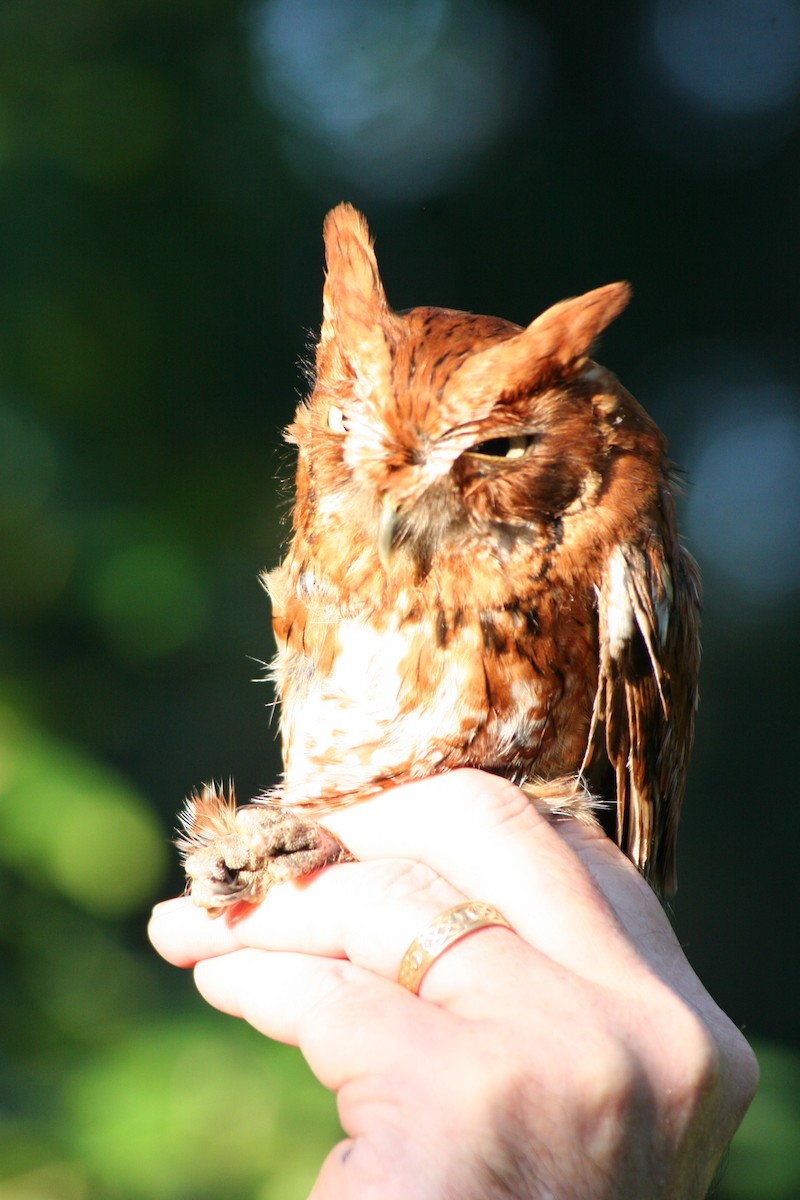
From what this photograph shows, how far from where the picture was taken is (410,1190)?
83 cm

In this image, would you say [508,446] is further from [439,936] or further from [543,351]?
[439,936]

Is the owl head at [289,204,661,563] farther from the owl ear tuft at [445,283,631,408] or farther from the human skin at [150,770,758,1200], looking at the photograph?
the human skin at [150,770,758,1200]

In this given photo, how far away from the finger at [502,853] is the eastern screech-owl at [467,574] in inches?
3.2

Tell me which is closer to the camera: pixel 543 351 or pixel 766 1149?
pixel 543 351

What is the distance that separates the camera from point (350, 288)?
1502mm

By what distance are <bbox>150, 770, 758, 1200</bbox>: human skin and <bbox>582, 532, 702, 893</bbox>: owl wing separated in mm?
200

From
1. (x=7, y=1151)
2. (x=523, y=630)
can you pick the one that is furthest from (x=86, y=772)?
(x=523, y=630)

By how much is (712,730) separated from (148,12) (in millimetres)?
3706

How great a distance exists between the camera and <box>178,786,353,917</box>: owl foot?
1.37m

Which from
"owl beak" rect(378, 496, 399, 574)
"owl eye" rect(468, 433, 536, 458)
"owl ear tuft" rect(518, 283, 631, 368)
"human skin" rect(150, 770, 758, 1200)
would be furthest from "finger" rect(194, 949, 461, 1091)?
"owl ear tuft" rect(518, 283, 631, 368)

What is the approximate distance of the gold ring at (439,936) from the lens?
42.4 inches

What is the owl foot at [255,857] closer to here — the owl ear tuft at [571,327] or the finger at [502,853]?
the finger at [502,853]

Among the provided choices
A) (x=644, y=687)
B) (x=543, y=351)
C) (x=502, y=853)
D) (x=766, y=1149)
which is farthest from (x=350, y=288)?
(x=766, y=1149)

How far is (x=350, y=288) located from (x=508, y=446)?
389mm
